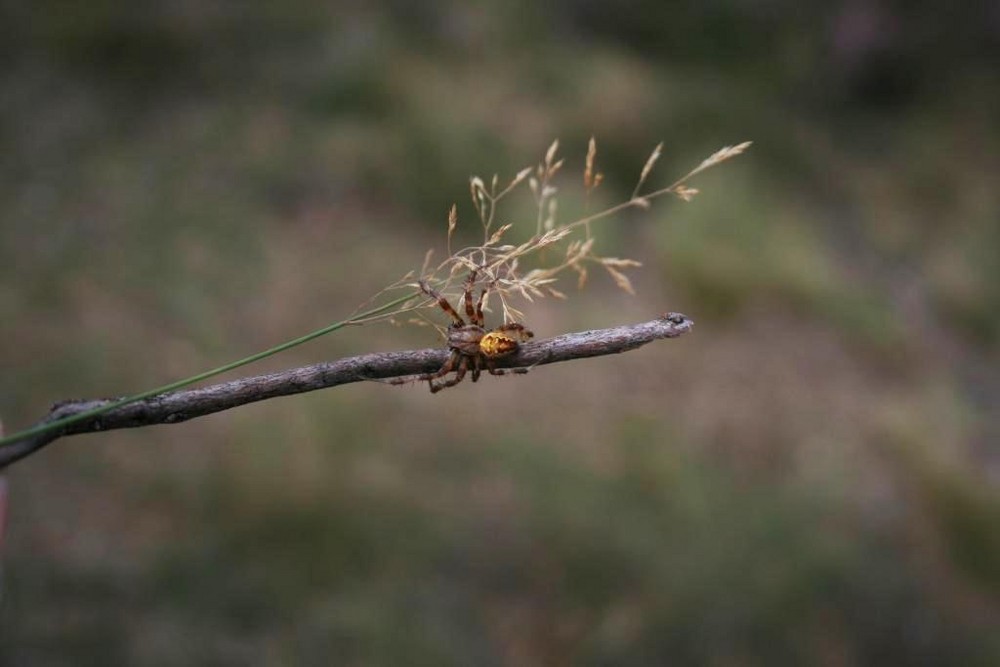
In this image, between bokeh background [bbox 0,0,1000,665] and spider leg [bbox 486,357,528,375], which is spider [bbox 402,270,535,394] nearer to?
spider leg [bbox 486,357,528,375]

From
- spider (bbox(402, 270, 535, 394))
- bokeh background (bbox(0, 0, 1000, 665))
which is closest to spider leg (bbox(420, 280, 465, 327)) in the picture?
spider (bbox(402, 270, 535, 394))

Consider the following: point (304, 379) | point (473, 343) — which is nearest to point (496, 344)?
point (473, 343)

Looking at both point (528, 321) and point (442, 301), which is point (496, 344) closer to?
point (442, 301)

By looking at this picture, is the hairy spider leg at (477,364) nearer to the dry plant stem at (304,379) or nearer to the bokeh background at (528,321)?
the dry plant stem at (304,379)

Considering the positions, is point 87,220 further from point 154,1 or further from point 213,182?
point 154,1

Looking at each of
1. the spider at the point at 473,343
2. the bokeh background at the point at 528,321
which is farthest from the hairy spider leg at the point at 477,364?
the bokeh background at the point at 528,321

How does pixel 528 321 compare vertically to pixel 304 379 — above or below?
above
